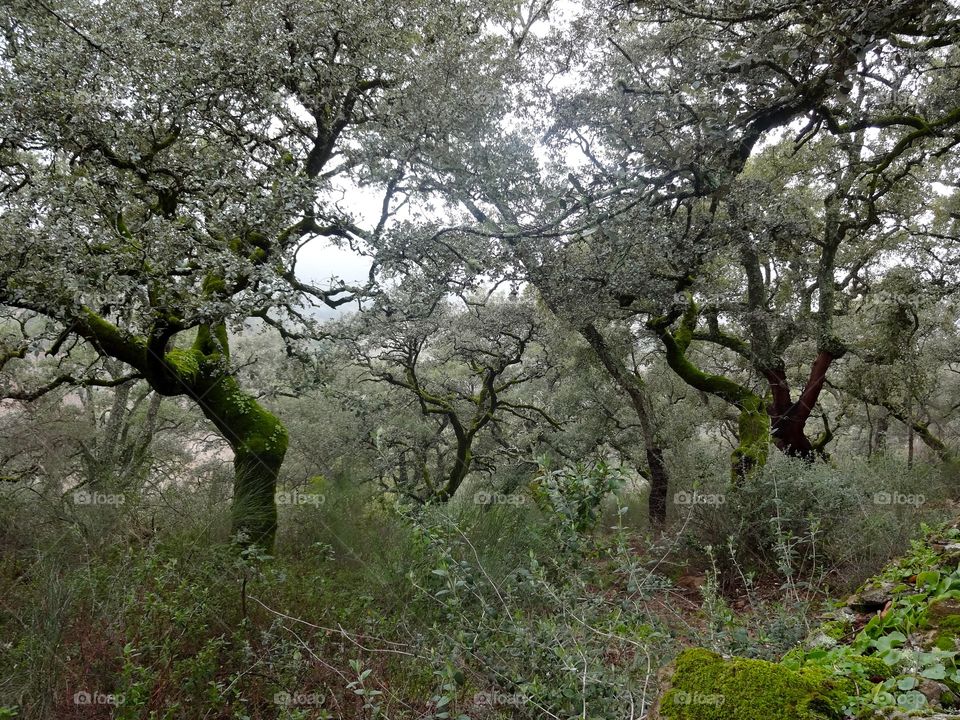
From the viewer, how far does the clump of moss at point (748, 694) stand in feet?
5.72

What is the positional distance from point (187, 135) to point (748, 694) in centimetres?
727

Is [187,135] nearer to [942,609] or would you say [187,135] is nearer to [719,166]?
[719,166]

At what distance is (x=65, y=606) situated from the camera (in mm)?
3775

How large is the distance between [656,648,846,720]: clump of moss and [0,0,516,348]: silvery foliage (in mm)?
4533

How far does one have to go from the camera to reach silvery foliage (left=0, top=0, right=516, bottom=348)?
4.74 meters

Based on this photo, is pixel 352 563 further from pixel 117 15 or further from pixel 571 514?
pixel 117 15

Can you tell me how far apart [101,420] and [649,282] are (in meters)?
12.9

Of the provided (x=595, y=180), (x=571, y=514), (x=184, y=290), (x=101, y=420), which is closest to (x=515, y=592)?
(x=571, y=514)

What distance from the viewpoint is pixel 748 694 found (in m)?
1.80

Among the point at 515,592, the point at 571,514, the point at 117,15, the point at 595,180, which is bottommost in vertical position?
the point at 515,592

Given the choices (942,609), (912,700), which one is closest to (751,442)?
(942,609)

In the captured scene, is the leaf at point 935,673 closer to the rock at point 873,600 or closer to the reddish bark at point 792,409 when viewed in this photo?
the rock at point 873,600

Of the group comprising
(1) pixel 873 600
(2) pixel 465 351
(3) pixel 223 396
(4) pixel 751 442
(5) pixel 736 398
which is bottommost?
(1) pixel 873 600

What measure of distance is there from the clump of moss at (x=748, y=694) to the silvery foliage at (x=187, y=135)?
4.53 meters
